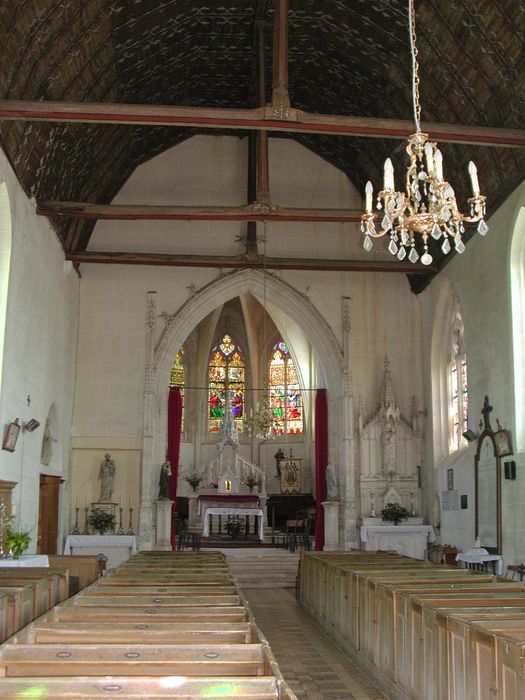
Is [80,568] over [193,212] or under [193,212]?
under

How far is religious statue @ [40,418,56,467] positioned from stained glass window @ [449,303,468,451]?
8.14 metres

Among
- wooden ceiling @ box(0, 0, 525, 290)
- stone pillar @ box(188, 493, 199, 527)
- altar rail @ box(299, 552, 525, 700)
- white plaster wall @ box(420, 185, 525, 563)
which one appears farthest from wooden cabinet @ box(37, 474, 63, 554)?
white plaster wall @ box(420, 185, 525, 563)

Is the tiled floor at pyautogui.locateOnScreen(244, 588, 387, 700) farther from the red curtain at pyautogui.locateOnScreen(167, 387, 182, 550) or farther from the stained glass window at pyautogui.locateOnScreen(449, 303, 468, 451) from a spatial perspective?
the red curtain at pyautogui.locateOnScreen(167, 387, 182, 550)

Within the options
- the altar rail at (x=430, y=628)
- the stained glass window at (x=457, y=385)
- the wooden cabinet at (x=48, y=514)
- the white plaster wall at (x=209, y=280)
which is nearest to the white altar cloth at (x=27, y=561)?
the altar rail at (x=430, y=628)

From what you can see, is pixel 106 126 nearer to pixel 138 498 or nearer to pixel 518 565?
pixel 138 498

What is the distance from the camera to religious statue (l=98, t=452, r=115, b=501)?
17.2 meters

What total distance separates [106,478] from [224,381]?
9184 millimetres

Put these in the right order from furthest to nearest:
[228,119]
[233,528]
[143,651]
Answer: [233,528], [228,119], [143,651]

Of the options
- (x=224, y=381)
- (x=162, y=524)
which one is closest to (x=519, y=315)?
(x=162, y=524)

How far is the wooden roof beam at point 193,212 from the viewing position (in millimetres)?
13617

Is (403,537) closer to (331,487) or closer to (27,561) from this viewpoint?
(331,487)

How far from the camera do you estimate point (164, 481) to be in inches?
688

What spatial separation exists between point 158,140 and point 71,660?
611 inches

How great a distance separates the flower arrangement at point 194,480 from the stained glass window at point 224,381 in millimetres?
2143
